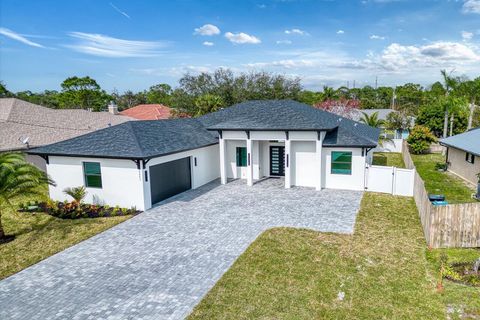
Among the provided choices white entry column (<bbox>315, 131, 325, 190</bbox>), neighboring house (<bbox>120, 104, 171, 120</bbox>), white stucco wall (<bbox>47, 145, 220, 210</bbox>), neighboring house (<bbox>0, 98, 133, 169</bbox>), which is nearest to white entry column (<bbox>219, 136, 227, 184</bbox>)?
white stucco wall (<bbox>47, 145, 220, 210</bbox>)

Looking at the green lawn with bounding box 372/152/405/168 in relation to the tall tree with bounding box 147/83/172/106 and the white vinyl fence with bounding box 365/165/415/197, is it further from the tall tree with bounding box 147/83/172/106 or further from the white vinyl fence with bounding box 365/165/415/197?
the tall tree with bounding box 147/83/172/106

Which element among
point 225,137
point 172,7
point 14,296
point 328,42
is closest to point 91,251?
point 14,296

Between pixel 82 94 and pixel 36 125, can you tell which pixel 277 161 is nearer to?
pixel 36 125

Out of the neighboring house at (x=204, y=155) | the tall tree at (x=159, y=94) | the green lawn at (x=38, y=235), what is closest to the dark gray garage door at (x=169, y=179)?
the neighboring house at (x=204, y=155)

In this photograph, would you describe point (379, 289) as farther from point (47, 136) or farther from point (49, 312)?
point (47, 136)

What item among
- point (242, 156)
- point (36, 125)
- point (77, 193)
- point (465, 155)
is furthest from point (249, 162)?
point (36, 125)

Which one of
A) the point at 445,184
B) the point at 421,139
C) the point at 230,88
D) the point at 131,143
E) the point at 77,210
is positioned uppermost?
the point at 230,88
